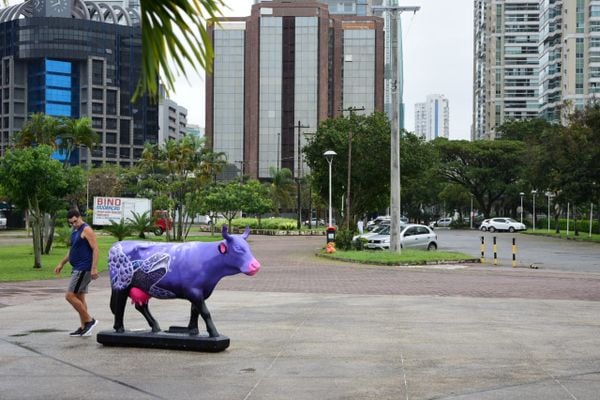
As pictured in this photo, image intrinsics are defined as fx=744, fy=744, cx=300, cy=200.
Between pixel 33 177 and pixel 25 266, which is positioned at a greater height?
pixel 33 177

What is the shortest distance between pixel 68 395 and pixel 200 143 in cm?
4761

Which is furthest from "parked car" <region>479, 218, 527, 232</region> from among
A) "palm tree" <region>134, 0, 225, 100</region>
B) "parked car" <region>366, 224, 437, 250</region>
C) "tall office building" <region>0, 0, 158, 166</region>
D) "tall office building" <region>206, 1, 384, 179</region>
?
"tall office building" <region>0, 0, 158, 166</region>

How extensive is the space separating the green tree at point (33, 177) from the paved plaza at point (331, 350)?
25.5ft

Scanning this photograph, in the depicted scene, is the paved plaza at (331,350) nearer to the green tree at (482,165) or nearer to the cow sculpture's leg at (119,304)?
the cow sculpture's leg at (119,304)

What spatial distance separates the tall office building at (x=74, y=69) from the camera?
5138 inches

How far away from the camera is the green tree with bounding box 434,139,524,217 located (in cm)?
8219

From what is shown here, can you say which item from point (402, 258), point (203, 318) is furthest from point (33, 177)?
point (203, 318)

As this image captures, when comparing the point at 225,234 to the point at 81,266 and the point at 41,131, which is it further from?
the point at 41,131

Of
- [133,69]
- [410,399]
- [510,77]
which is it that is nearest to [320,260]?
[410,399]

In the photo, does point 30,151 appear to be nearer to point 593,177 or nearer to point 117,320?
point 117,320

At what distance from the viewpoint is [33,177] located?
78.8 feet

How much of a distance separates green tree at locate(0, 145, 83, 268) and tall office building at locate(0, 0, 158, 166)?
10874 centimetres

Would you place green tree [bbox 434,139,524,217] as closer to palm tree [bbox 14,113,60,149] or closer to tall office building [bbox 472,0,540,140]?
palm tree [bbox 14,113,60,149]

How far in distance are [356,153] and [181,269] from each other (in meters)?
35.6
